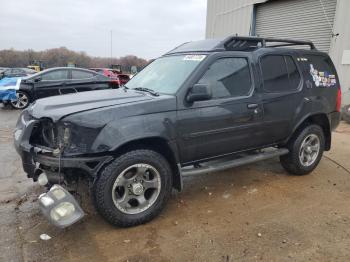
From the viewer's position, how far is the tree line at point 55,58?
1852 inches

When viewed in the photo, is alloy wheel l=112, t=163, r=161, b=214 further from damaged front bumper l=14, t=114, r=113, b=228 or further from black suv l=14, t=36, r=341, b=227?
damaged front bumper l=14, t=114, r=113, b=228

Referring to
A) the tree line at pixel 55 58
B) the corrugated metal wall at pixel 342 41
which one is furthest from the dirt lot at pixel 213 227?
the tree line at pixel 55 58

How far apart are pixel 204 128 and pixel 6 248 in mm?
2348

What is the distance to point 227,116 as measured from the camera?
4.00 m

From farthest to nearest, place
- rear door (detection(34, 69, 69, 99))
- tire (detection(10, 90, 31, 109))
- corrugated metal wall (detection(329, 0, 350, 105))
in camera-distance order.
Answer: tire (detection(10, 90, 31, 109)) → rear door (detection(34, 69, 69, 99)) → corrugated metal wall (detection(329, 0, 350, 105))

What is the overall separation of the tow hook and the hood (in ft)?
2.41

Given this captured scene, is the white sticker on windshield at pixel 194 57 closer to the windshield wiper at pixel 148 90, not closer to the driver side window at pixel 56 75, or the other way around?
the windshield wiper at pixel 148 90

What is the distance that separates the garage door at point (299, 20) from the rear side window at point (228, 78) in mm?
7575

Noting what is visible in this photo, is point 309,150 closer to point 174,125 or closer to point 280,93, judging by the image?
A: point 280,93

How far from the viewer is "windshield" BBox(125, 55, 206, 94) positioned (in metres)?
3.92

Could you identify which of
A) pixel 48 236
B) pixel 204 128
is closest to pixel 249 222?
pixel 204 128

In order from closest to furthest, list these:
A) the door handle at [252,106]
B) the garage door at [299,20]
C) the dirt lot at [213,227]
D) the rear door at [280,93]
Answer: the dirt lot at [213,227]
the door handle at [252,106]
the rear door at [280,93]
the garage door at [299,20]

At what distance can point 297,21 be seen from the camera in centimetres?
1145

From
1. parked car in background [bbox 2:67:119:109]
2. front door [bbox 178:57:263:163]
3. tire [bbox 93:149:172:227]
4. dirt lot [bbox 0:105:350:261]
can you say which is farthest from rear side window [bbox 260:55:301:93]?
parked car in background [bbox 2:67:119:109]
